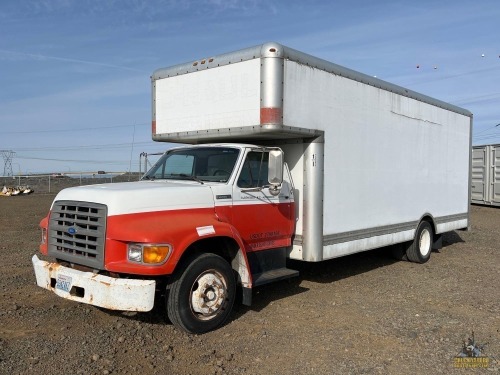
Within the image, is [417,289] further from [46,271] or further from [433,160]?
[46,271]

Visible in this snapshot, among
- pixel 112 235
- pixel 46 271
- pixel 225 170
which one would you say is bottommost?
pixel 46 271

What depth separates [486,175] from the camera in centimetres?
2041

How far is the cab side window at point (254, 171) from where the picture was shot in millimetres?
5809

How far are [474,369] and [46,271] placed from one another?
4370mm

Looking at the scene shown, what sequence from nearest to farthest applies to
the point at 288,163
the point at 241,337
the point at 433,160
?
the point at 241,337
the point at 288,163
the point at 433,160

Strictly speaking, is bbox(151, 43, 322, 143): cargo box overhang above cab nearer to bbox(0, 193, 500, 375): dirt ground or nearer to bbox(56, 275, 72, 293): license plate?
bbox(0, 193, 500, 375): dirt ground

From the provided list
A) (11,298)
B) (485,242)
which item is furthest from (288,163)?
(485,242)

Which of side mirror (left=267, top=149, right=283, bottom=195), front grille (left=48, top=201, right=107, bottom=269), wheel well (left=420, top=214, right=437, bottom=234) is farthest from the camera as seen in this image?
wheel well (left=420, top=214, right=437, bottom=234)

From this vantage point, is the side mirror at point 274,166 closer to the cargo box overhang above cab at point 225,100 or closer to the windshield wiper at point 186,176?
the cargo box overhang above cab at point 225,100

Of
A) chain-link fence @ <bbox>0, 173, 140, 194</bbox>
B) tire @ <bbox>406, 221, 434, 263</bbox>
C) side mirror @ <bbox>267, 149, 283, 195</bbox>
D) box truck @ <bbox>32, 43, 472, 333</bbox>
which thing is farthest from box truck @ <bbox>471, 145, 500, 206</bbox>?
chain-link fence @ <bbox>0, 173, 140, 194</bbox>

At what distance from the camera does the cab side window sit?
5.81m

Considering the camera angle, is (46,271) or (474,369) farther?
(46,271)

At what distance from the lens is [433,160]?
9305 mm

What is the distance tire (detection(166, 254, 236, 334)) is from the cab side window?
110 centimetres
